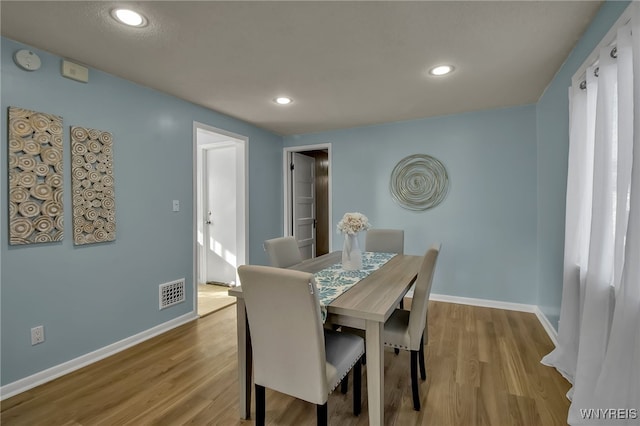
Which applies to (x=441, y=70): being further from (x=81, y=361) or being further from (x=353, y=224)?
(x=81, y=361)

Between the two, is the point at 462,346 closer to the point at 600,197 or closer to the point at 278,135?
the point at 600,197

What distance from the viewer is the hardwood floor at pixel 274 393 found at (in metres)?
1.65

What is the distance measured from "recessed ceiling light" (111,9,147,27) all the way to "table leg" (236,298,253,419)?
1686 millimetres

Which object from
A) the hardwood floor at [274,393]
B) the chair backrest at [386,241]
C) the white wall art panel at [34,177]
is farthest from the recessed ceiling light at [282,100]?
the hardwood floor at [274,393]

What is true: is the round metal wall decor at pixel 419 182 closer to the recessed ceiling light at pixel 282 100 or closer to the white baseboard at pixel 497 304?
the white baseboard at pixel 497 304

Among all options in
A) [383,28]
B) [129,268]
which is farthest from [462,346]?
[129,268]

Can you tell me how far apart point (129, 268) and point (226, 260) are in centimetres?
180

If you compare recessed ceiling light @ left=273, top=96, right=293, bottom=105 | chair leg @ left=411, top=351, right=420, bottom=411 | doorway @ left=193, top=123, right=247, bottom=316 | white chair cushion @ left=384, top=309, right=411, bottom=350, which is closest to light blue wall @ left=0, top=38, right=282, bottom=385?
doorway @ left=193, top=123, right=247, bottom=316

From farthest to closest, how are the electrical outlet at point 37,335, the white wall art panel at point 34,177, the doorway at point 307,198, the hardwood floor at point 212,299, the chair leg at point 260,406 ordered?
the doorway at point 307,198 < the hardwood floor at point 212,299 < the electrical outlet at point 37,335 < the white wall art panel at point 34,177 < the chair leg at point 260,406

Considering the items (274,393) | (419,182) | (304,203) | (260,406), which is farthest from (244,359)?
(304,203)

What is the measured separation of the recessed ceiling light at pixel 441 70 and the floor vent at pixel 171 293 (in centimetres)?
303

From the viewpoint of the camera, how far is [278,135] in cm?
449

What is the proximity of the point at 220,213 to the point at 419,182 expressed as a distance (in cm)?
286

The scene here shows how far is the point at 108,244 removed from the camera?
2.37 meters
